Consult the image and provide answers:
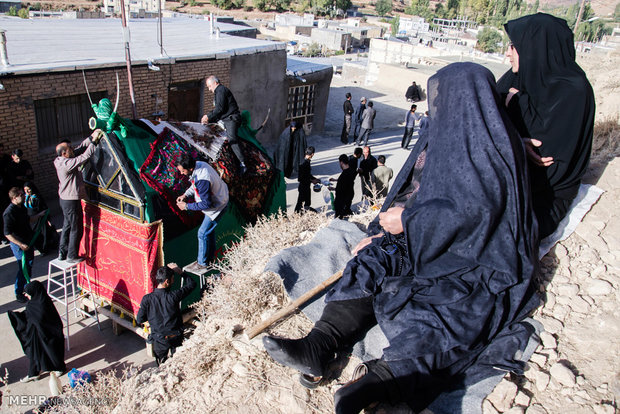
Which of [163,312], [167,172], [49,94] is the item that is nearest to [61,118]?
[49,94]

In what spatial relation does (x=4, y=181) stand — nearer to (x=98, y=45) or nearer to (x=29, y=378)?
(x=29, y=378)

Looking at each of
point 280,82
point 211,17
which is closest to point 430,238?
point 280,82

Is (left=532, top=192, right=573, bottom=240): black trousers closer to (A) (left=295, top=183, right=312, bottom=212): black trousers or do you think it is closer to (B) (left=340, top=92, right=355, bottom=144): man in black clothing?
(A) (left=295, top=183, right=312, bottom=212): black trousers

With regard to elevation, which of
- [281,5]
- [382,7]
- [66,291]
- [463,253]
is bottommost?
[66,291]

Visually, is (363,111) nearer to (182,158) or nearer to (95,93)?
(95,93)

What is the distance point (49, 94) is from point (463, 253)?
8.48m

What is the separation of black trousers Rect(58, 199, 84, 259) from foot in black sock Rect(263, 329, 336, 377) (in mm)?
4098

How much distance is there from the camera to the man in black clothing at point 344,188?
8.02 m

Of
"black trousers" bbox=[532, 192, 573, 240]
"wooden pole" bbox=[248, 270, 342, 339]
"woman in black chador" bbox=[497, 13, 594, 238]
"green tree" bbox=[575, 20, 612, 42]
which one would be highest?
"green tree" bbox=[575, 20, 612, 42]

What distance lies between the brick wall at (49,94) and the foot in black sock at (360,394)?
8.16 meters

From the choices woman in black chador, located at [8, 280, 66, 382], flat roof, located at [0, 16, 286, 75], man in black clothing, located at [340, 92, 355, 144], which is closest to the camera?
woman in black chador, located at [8, 280, 66, 382]

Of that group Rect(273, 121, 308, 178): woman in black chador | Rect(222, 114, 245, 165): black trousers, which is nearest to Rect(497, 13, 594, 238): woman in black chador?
Rect(222, 114, 245, 165): black trousers

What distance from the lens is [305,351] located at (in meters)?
2.60

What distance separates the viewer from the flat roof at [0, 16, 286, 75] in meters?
9.04
